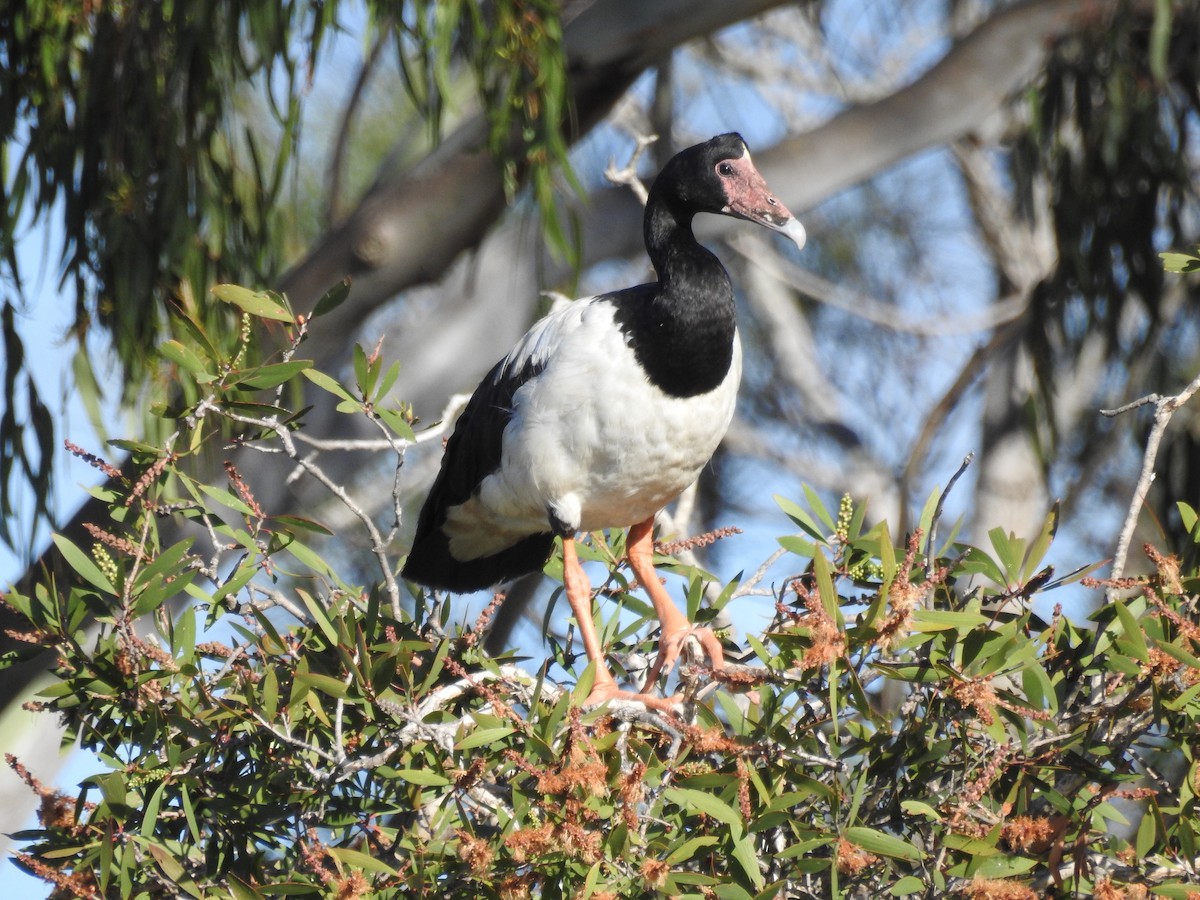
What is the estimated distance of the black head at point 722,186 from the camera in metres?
3.74

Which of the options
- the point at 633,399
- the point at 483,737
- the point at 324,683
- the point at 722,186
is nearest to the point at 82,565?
the point at 324,683

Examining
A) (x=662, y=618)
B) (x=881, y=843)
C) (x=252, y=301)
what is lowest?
(x=881, y=843)

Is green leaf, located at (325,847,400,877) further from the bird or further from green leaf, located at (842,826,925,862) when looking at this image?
the bird

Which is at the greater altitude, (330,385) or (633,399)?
(633,399)

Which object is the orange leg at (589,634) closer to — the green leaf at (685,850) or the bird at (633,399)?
the bird at (633,399)

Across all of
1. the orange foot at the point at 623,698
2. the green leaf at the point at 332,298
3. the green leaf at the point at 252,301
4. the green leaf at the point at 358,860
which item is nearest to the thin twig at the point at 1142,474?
the orange foot at the point at 623,698

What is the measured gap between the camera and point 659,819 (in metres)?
2.50

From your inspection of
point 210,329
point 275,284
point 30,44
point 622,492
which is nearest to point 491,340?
point 275,284

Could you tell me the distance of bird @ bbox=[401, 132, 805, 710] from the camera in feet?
11.7

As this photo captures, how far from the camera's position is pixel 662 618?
3.57 meters

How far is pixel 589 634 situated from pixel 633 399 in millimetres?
557

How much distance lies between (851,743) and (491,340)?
11.6 feet

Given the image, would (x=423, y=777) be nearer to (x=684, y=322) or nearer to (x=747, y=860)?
(x=747, y=860)

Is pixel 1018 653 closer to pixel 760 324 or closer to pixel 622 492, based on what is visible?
pixel 622 492
